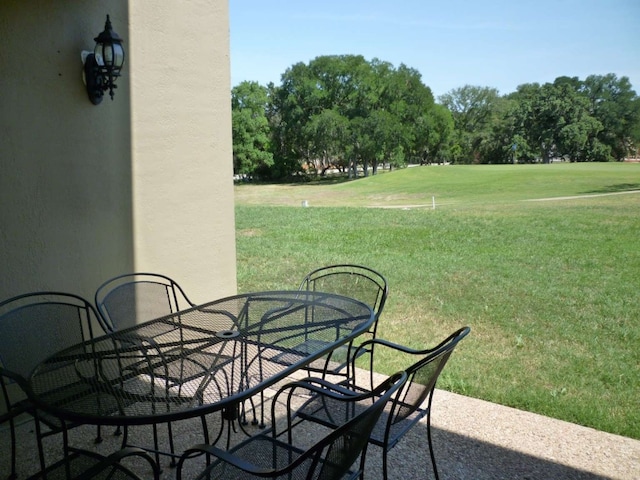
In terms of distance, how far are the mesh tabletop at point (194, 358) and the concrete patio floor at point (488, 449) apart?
617 mm

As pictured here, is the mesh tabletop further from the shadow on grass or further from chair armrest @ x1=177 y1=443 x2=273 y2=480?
the shadow on grass

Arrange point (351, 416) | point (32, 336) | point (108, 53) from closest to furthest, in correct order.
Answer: point (351, 416) → point (32, 336) → point (108, 53)

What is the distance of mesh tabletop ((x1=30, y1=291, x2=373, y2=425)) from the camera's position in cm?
174

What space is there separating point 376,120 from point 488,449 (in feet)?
130

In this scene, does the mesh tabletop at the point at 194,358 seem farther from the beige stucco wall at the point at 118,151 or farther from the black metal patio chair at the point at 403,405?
the beige stucco wall at the point at 118,151

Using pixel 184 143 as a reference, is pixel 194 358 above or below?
below

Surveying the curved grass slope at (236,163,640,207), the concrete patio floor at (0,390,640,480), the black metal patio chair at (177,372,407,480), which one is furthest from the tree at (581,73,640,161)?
the black metal patio chair at (177,372,407,480)

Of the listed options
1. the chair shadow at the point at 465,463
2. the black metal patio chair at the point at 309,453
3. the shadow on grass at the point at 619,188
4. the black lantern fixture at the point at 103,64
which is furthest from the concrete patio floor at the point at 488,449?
the shadow on grass at the point at 619,188

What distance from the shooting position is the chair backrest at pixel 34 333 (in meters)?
2.26

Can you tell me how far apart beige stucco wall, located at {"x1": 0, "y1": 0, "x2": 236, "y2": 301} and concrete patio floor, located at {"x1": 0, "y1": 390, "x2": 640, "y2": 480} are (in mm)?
982

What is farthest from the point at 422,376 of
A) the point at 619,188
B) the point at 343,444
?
the point at 619,188

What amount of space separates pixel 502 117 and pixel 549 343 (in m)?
51.6

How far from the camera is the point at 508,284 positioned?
20.3 feet

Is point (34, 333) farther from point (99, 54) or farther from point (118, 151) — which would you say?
point (99, 54)
